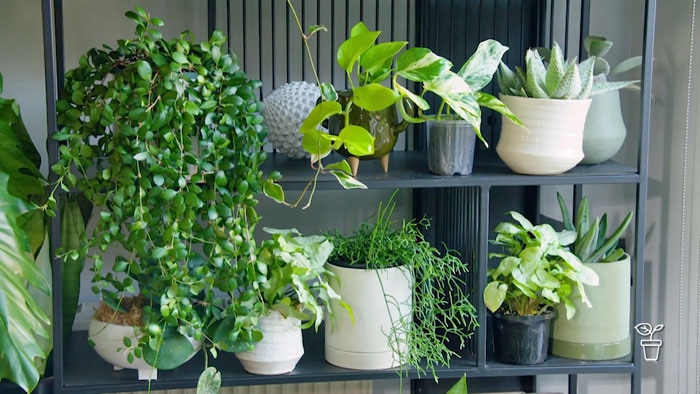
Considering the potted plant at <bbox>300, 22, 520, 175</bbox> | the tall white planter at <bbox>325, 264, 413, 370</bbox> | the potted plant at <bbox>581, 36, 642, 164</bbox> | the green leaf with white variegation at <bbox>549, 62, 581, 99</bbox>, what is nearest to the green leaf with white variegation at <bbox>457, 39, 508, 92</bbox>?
the potted plant at <bbox>300, 22, 520, 175</bbox>

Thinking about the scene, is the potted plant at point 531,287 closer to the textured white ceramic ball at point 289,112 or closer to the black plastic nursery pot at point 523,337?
the black plastic nursery pot at point 523,337

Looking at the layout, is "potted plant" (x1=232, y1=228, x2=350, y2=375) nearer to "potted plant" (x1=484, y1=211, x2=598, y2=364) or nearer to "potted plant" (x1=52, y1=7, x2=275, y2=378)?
"potted plant" (x1=52, y1=7, x2=275, y2=378)

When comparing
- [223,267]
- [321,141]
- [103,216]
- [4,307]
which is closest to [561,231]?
[321,141]

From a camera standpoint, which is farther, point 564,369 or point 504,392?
point 504,392

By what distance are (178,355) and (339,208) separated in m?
0.55

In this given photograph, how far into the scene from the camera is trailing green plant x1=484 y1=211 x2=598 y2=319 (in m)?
1.54

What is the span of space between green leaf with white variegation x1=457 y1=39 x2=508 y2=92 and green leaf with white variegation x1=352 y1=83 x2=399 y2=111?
0.17 metres

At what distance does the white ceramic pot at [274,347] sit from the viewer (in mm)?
1511

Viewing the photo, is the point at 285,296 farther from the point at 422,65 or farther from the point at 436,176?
the point at 422,65

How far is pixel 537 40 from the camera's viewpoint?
183cm

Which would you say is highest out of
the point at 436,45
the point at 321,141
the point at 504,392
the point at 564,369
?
the point at 436,45

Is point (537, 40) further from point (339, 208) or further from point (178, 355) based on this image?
point (178, 355)

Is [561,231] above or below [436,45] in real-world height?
below

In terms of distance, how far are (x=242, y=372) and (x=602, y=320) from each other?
25.0 inches
